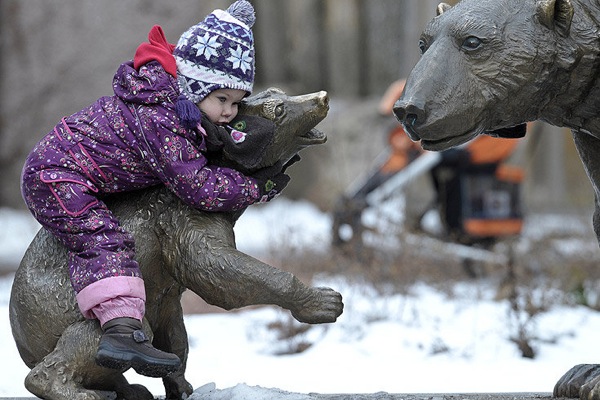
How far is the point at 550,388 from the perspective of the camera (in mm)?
3770

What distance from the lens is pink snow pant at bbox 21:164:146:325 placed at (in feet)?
7.86

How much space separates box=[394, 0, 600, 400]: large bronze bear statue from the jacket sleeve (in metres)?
0.51

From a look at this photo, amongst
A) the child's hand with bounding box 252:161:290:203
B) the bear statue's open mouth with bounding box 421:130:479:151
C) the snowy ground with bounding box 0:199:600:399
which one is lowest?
the snowy ground with bounding box 0:199:600:399

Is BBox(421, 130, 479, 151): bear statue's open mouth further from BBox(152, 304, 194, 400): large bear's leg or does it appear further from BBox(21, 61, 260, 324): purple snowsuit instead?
BBox(152, 304, 194, 400): large bear's leg

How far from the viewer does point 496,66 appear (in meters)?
2.32

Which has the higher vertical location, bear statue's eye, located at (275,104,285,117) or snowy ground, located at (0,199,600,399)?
bear statue's eye, located at (275,104,285,117)

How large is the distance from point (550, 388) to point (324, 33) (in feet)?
21.9

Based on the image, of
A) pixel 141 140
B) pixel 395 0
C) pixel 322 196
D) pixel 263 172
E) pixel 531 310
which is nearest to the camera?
pixel 141 140

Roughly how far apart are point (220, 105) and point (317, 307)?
60 centimetres

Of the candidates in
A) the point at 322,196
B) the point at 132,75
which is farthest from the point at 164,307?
the point at 322,196

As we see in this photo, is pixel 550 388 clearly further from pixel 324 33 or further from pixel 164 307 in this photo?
pixel 324 33

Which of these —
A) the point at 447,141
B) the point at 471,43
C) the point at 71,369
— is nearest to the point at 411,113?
the point at 447,141

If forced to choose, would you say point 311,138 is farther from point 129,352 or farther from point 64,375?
point 64,375

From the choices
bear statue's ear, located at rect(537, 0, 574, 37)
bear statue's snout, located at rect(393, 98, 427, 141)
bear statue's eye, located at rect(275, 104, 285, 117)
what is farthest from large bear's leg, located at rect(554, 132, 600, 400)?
bear statue's eye, located at rect(275, 104, 285, 117)
